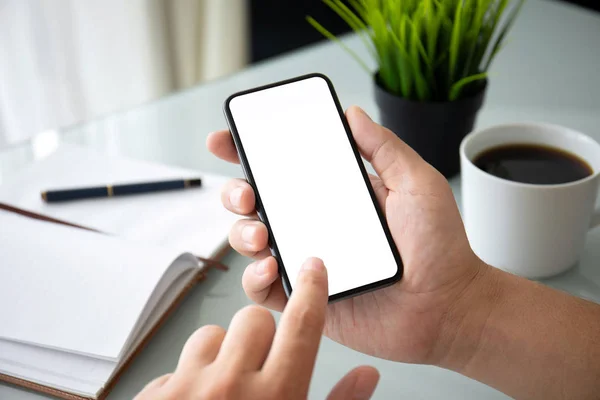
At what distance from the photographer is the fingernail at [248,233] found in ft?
1.74

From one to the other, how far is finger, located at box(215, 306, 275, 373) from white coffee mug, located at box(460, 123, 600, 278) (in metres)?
0.28

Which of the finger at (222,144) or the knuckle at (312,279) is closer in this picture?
the knuckle at (312,279)

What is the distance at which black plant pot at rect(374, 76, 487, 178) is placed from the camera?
0.71 metres

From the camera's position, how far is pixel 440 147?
738 millimetres

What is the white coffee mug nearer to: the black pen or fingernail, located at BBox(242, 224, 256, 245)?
fingernail, located at BBox(242, 224, 256, 245)

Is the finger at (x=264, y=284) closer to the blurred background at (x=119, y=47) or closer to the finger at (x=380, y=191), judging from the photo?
the finger at (x=380, y=191)

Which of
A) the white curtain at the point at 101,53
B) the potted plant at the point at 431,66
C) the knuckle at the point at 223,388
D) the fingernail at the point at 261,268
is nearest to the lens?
the knuckle at the point at 223,388

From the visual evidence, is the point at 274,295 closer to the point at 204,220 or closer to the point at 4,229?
the point at 204,220

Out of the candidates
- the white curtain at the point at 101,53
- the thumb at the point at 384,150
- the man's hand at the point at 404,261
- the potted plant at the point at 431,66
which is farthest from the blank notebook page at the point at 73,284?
the white curtain at the point at 101,53

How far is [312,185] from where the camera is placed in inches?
21.9

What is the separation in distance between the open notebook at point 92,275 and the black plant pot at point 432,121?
0.22 meters

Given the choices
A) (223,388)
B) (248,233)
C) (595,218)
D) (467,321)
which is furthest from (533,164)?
(223,388)

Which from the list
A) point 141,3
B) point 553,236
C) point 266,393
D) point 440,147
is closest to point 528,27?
point 440,147

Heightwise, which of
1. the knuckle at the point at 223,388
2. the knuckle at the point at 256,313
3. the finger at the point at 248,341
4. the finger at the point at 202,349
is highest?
the knuckle at the point at 256,313
